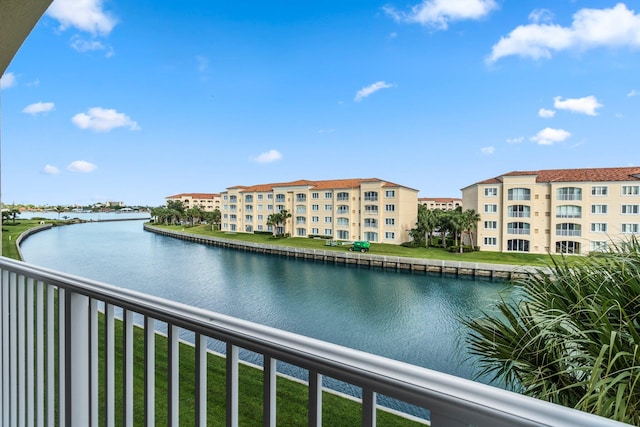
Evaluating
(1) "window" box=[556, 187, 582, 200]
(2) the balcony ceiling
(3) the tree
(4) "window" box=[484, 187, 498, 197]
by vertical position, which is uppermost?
(2) the balcony ceiling

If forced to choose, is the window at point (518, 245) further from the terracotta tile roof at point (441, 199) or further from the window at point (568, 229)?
the terracotta tile roof at point (441, 199)

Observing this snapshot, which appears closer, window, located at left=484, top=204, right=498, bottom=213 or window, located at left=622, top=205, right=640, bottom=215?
window, located at left=622, top=205, right=640, bottom=215

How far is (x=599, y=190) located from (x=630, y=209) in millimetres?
651

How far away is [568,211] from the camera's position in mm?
6918

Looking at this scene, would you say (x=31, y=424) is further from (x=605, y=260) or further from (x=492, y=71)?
(x=492, y=71)

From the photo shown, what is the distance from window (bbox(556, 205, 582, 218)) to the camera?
6.63 m

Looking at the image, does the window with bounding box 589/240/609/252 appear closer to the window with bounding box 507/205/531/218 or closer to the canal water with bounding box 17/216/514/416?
the canal water with bounding box 17/216/514/416

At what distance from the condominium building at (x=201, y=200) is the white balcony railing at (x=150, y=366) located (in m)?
28.7

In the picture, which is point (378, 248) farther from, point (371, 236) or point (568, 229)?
point (568, 229)

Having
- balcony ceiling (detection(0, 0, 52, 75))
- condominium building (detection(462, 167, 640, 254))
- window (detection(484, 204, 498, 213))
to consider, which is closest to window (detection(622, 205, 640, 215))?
condominium building (detection(462, 167, 640, 254))

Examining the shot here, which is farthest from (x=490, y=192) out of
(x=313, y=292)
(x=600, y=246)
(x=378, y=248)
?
(x=378, y=248)

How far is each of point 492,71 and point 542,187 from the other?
4.11 metres

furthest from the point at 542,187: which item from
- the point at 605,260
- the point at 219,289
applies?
the point at 219,289

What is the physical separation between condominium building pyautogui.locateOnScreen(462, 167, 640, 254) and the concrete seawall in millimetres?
1056
